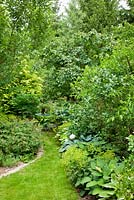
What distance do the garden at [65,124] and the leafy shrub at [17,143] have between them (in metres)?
0.02

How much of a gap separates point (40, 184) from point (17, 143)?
1790 mm

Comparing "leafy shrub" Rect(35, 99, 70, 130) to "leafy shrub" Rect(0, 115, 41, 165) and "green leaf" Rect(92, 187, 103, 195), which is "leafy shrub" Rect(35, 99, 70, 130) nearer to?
"leafy shrub" Rect(0, 115, 41, 165)

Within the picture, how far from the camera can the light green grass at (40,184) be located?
5.59m

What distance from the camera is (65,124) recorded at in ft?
29.2

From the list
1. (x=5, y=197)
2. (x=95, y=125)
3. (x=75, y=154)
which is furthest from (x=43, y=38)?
(x=5, y=197)

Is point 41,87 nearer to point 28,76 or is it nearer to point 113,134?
point 28,76

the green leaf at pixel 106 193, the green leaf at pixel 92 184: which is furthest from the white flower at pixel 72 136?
the green leaf at pixel 106 193

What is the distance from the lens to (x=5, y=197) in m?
5.61

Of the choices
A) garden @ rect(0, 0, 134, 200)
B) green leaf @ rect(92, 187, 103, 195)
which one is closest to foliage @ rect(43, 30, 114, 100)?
garden @ rect(0, 0, 134, 200)

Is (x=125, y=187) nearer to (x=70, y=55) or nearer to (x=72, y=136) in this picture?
(x=72, y=136)

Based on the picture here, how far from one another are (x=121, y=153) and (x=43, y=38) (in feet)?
9.99

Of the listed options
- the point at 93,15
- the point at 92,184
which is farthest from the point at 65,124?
the point at 93,15

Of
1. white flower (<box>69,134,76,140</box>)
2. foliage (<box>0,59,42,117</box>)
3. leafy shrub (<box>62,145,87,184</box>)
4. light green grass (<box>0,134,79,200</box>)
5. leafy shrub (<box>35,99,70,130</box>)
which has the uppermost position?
foliage (<box>0,59,42,117</box>)

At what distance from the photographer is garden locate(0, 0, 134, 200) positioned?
5.48 meters
